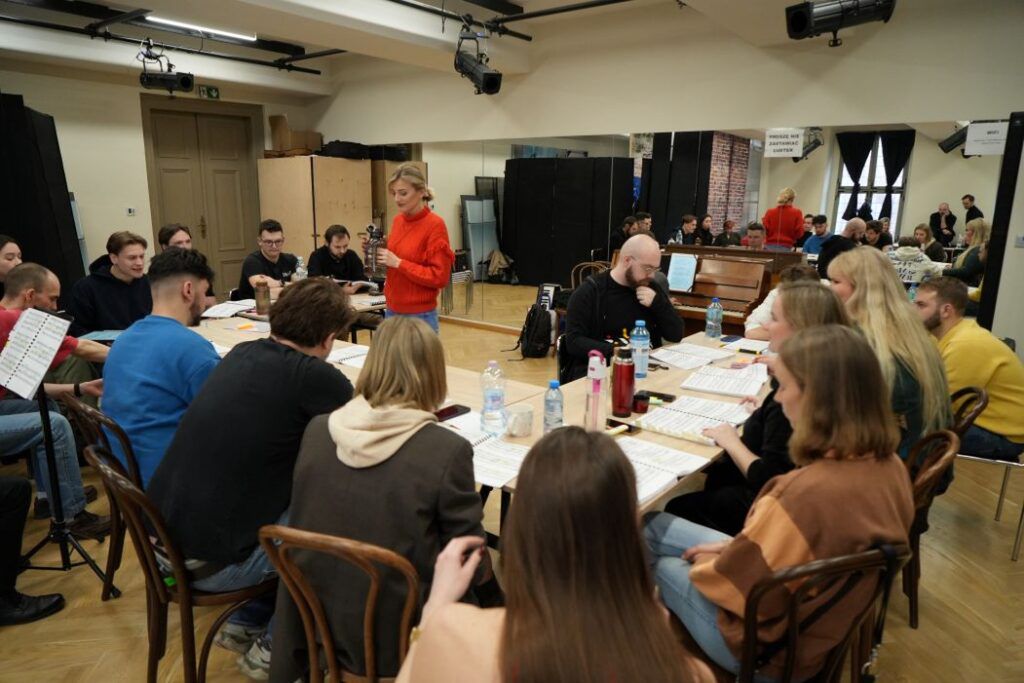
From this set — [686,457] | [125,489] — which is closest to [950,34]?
[686,457]

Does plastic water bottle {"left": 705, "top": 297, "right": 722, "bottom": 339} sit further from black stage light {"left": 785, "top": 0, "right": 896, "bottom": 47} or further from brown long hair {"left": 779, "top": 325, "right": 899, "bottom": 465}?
brown long hair {"left": 779, "top": 325, "right": 899, "bottom": 465}

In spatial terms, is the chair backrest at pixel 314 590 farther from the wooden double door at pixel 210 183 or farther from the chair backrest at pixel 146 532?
the wooden double door at pixel 210 183

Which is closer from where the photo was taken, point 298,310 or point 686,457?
point 298,310

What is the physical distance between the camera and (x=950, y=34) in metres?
4.48

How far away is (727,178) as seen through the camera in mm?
5578

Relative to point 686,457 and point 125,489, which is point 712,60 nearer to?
point 686,457

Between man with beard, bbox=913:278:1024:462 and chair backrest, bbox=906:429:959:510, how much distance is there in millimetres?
821

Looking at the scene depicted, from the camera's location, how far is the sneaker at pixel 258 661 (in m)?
1.97

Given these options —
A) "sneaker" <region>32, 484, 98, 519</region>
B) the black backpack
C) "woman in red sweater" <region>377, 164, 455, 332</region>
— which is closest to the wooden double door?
the black backpack

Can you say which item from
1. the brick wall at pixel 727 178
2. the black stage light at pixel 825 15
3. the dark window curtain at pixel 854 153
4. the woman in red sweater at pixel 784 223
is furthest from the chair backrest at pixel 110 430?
the dark window curtain at pixel 854 153

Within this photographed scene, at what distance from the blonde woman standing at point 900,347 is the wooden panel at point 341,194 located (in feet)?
21.6

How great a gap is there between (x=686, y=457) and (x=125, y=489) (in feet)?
5.19

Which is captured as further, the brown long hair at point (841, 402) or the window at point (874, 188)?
the window at point (874, 188)

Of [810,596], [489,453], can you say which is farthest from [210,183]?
[810,596]
